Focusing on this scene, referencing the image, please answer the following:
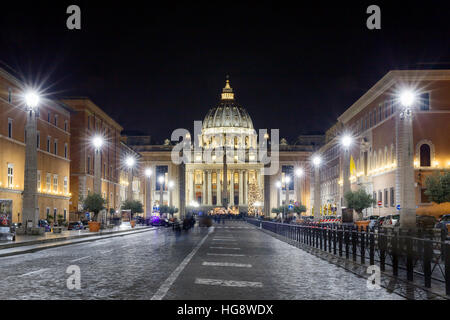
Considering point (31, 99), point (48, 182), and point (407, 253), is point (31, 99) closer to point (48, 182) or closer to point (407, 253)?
point (407, 253)

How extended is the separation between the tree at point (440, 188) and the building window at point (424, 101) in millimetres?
9855

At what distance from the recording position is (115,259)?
2019cm

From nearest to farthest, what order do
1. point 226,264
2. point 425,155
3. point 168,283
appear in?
1. point 168,283
2. point 226,264
3. point 425,155

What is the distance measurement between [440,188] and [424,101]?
39.2 ft

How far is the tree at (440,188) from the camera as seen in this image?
54.0 meters

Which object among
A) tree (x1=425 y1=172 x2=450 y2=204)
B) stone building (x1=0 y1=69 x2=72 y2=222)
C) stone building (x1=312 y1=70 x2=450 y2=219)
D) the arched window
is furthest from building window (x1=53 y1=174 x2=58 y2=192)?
the arched window

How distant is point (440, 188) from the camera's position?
54094 mm

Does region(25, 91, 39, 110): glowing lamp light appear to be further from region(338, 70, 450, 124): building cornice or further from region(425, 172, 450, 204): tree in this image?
region(338, 70, 450, 124): building cornice

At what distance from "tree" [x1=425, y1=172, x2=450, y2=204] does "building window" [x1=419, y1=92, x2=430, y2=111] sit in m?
9.85

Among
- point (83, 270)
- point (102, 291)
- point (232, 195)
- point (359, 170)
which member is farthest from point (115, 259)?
point (232, 195)

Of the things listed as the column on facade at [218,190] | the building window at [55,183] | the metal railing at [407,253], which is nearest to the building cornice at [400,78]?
the building window at [55,183]

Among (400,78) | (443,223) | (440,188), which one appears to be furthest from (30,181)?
(400,78)
